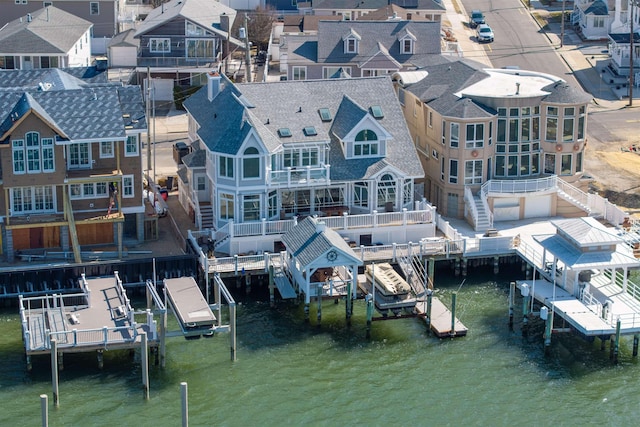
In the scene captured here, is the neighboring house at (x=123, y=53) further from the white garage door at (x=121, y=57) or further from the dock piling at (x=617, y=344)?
the dock piling at (x=617, y=344)

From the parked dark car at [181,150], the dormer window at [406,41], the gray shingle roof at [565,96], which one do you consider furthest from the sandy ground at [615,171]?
the parked dark car at [181,150]

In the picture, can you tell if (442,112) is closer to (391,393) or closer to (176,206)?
(176,206)

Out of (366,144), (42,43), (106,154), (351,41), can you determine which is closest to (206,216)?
(106,154)

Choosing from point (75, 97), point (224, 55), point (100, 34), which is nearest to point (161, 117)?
point (224, 55)

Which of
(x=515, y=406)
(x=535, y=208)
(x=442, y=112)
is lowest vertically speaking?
(x=515, y=406)

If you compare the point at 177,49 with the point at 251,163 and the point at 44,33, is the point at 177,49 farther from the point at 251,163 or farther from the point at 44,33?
the point at 251,163

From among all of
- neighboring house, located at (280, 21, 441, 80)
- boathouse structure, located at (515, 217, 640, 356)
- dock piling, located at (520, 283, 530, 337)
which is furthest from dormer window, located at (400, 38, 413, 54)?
dock piling, located at (520, 283, 530, 337)

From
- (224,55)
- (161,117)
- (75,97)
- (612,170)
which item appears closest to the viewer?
(75,97)
